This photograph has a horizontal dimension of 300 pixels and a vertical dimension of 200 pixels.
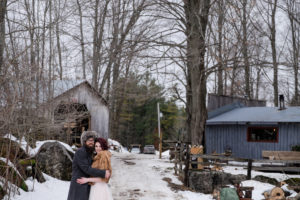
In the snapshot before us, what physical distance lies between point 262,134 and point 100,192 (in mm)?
16418

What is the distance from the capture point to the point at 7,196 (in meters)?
7.84

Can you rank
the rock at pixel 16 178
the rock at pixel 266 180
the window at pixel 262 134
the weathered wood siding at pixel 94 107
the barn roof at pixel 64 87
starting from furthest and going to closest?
the weathered wood siding at pixel 94 107 < the window at pixel 262 134 < the rock at pixel 266 180 < the barn roof at pixel 64 87 < the rock at pixel 16 178

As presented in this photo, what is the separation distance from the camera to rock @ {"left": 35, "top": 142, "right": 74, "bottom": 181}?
11969mm

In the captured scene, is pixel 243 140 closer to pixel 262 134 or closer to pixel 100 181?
pixel 262 134

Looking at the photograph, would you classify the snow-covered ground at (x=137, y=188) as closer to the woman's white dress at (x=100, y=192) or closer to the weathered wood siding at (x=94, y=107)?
the woman's white dress at (x=100, y=192)

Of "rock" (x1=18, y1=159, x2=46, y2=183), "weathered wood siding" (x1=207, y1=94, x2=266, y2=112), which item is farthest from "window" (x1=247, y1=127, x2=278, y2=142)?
"rock" (x1=18, y1=159, x2=46, y2=183)

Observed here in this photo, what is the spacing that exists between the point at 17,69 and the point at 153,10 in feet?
23.8

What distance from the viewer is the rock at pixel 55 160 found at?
39.3 feet

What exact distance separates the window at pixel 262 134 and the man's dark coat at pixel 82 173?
16293 mm

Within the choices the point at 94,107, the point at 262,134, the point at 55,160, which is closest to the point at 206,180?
the point at 55,160

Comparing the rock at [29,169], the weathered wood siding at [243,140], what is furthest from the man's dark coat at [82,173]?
the weathered wood siding at [243,140]

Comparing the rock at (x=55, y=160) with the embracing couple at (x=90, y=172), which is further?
the rock at (x=55, y=160)

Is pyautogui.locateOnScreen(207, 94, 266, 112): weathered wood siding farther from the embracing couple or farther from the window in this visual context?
the embracing couple

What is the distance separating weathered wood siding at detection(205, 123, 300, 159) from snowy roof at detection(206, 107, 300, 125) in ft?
1.61
